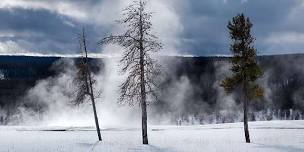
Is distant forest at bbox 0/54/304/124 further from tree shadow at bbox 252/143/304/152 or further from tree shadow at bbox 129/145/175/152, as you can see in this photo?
tree shadow at bbox 129/145/175/152

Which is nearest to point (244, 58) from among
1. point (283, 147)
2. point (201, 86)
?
point (283, 147)

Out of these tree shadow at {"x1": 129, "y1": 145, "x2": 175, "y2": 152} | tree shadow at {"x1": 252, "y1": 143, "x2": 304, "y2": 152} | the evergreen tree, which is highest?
the evergreen tree

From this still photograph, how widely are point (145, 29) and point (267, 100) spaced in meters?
91.3

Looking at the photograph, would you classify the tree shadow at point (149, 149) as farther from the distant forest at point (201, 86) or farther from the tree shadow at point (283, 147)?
the distant forest at point (201, 86)

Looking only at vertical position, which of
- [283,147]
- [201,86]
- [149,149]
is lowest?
[283,147]

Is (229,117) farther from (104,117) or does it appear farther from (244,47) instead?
(244,47)

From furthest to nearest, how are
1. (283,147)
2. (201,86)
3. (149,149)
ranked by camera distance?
(201,86), (283,147), (149,149)

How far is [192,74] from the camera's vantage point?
14900cm

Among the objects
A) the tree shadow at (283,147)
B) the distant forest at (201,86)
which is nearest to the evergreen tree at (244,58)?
the tree shadow at (283,147)

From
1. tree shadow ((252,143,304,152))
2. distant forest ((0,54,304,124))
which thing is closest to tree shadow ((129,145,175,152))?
tree shadow ((252,143,304,152))

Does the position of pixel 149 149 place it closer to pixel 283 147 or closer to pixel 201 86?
pixel 283 147

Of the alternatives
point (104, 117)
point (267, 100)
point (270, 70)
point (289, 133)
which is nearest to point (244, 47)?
point (289, 133)

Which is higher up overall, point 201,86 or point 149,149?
point 201,86

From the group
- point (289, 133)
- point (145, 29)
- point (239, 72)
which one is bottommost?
point (289, 133)
